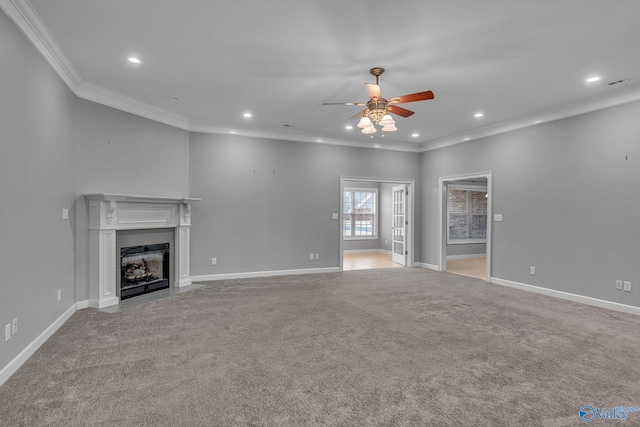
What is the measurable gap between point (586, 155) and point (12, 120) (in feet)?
21.3

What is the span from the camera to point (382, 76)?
12.7 feet

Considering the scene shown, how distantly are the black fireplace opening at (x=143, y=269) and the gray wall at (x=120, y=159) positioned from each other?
555mm

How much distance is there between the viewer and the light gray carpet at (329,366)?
2066 millimetres

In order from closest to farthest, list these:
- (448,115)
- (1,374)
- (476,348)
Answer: (1,374) < (476,348) < (448,115)

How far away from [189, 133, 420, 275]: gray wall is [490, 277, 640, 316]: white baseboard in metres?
3.14

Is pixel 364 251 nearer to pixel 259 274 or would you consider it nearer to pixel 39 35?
pixel 259 274

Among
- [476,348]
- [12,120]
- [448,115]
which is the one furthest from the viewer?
[448,115]

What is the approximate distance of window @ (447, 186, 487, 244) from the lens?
31.8 feet

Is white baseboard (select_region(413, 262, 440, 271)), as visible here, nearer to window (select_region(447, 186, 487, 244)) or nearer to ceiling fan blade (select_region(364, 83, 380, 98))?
window (select_region(447, 186, 487, 244))

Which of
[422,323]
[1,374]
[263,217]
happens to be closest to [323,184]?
[263,217]

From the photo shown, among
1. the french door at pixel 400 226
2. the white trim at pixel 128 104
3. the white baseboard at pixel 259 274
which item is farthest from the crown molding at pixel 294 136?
the white baseboard at pixel 259 274

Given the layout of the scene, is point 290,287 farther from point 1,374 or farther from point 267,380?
point 1,374

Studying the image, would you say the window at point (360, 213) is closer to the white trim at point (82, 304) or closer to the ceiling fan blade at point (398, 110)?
the ceiling fan blade at point (398, 110)

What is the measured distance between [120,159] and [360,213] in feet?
24.4
